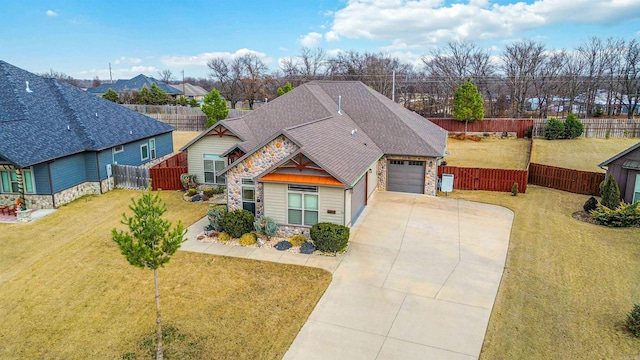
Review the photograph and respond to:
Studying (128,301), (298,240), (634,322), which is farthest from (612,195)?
(128,301)

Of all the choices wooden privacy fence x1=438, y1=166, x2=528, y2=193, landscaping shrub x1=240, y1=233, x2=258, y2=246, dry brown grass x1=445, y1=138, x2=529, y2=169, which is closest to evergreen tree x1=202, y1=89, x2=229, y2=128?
dry brown grass x1=445, y1=138, x2=529, y2=169

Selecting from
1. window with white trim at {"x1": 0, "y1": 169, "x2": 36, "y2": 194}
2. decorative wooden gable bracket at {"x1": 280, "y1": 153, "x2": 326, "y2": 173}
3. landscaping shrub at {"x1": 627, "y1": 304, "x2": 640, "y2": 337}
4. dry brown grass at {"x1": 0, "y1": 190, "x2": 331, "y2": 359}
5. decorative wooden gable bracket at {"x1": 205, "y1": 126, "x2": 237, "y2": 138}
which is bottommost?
dry brown grass at {"x1": 0, "y1": 190, "x2": 331, "y2": 359}

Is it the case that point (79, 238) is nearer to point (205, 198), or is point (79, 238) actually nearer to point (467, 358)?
point (205, 198)

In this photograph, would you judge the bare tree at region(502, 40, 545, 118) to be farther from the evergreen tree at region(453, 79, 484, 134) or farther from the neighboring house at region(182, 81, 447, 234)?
the neighboring house at region(182, 81, 447, 234)

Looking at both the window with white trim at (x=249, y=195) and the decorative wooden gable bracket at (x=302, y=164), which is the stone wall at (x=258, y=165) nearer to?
the window with white trim at (x=249, y=195)

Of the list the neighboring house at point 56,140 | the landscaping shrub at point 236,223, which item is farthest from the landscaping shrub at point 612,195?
Answer: the neighboring house at point 56,140

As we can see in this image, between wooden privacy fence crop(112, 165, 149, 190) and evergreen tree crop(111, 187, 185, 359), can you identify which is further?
wooden privacy fence crop(112, 165, 149, 190)
